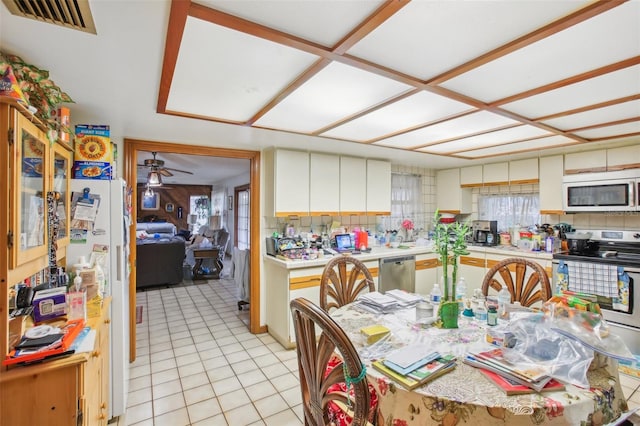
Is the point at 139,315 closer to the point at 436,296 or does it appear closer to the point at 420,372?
the point at 436,296

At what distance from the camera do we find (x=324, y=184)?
350cm

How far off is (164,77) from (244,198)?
531cm

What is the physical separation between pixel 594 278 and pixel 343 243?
103 inches

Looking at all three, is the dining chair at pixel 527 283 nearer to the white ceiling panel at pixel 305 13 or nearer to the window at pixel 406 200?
the white ceiling panel at pixel 305 13

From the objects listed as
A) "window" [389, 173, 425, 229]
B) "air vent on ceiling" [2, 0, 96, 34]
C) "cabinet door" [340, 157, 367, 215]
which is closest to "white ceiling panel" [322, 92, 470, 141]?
"cabinet door" [340, 157, 367, 215]

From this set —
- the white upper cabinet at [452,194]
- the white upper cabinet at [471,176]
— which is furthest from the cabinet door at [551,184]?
the white upper cabinet at [452,194]

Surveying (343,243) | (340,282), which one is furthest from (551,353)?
(343,243)

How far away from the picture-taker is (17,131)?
44.6 inches

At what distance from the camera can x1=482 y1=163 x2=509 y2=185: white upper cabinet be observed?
13.4 feet

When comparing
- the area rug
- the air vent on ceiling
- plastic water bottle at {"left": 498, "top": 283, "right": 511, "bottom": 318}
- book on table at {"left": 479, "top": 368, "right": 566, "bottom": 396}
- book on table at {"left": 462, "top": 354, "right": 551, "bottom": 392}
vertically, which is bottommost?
the area rug

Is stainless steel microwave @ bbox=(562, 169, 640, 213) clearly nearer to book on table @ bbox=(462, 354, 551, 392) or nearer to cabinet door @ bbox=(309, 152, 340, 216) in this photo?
cabinet door @ bbox=(309, 152, 340, 216)

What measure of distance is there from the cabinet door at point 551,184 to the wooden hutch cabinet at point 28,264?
448 cm

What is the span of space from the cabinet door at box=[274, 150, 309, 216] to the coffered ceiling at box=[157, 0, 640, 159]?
817 mm

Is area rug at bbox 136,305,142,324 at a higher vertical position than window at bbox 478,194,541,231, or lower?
lower
